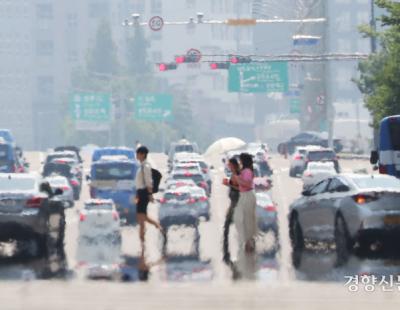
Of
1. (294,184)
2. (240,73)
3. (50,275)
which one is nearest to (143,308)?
(50,275)

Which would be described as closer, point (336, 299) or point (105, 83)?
point (336, 299)

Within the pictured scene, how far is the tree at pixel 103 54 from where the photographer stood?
188750 mm

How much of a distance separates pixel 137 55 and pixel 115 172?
5927 inches

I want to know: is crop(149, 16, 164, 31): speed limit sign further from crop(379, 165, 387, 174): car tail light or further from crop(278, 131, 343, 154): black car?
crop(379, 165, 387, 174): car tail light

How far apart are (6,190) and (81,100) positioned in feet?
368

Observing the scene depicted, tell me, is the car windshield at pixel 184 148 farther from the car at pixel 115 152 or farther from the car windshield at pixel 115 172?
the car windshield at pixel 115 172

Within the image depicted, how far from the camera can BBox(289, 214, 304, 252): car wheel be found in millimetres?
27062

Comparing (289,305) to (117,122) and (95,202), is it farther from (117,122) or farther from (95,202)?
(117,122)

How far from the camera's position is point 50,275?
21781 mm

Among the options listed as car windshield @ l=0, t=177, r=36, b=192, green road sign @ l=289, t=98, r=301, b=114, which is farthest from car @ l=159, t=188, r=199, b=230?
green road sign @ l=289, t=98, r=301, b=114

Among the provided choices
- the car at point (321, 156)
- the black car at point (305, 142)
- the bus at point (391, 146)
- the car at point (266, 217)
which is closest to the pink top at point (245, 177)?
the car at point (266, 217)

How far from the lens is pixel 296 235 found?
89.7ft

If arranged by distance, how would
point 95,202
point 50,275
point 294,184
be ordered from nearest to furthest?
point 50,275
point 95,202
point 294,184

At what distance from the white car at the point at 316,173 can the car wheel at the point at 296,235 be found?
34.2 m
